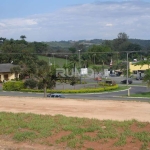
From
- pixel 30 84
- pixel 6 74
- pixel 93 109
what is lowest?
pixel 93 109

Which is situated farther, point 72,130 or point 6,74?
point 6,74

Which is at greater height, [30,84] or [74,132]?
[30,84]

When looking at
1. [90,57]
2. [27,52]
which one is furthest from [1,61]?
[90,57]

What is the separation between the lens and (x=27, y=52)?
70.0 metres

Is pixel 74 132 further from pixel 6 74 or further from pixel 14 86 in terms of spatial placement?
pixel 6 74

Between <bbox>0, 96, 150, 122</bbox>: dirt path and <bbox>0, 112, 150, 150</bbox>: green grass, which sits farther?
<bbox>0, 96, 150, 122</bbox>: dirt path

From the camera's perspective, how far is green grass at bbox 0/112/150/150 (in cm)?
1006

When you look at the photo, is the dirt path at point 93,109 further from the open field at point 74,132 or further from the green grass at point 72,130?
the green grass at point 72,130

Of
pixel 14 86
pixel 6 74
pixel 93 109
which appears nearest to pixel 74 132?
pixel 93 109

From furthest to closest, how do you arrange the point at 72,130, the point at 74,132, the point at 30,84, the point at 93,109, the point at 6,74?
1. the point at 6,74
2. the point at 30,84
3. the point at 93,109
4. the point at 72,130
5. the point at 74,132

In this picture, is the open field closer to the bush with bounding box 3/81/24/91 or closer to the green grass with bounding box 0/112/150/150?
the green grass with bounding box 0/112/150/150

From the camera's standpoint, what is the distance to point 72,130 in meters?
11.0

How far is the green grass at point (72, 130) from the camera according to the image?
10.1 m

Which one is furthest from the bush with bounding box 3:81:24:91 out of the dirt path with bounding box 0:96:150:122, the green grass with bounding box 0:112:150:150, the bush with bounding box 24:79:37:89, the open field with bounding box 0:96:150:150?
the green grass with bounding box 0:112:150:150
